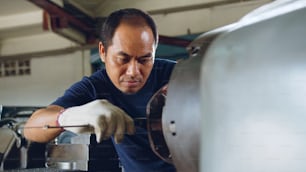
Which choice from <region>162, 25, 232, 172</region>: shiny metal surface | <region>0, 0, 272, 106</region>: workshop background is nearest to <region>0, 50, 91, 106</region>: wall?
<region>0, 0, 272, 106</region>: workshop background

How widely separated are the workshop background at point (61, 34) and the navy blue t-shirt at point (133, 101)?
48cm

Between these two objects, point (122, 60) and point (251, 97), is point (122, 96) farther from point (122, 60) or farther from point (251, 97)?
point (251, 97)

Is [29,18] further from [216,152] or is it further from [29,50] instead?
[216,152]

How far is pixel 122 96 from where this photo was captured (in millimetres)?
415

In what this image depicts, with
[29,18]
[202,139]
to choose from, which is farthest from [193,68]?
[29,18]

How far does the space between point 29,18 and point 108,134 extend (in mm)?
1422

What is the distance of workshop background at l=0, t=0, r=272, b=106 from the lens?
1.24 m

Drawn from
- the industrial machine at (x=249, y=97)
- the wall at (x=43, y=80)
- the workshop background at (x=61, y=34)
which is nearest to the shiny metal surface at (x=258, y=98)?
the industrial machine at (x=249, y=97)

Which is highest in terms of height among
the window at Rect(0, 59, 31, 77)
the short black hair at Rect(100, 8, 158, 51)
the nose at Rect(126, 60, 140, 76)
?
the window at Rect(0, 59, 31, 77)

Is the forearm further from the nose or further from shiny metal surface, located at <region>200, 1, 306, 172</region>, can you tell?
shiny metal surface, located at <region>200, 1, 306, 172</region>

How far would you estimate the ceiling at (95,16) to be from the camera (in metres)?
1.20

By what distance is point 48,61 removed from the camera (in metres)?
1.82

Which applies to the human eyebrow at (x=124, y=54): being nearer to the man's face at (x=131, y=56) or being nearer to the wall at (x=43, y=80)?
the man's face at (x=131, y=56)

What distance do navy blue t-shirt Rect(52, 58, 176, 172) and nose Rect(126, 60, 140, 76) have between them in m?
0.02
